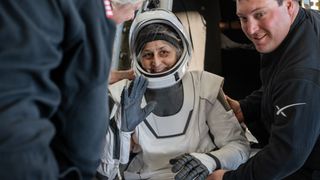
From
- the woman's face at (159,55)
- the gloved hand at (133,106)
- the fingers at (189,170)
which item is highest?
the woman's face at (159,55)

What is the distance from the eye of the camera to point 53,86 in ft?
2.03

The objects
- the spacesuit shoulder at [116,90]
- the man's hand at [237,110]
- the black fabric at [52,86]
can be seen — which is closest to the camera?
the black fabric at [52,86]

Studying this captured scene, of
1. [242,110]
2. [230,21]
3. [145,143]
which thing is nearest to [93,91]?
[145,143]

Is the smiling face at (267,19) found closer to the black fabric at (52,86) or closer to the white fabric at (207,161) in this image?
the white fabric at (207,161)

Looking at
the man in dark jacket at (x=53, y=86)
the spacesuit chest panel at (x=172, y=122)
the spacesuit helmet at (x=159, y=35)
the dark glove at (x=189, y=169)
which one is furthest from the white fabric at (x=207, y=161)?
the man in dark jacket at (x=53, y=86)

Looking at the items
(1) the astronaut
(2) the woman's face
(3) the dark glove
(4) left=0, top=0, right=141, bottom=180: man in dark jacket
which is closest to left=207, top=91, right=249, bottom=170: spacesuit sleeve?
(1) the astronaut

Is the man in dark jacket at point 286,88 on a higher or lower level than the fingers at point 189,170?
higher

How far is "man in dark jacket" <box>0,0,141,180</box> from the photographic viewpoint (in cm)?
58

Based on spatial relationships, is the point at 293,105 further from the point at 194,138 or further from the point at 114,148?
the point at 114,148

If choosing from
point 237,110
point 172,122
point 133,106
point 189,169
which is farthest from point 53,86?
point 237,110

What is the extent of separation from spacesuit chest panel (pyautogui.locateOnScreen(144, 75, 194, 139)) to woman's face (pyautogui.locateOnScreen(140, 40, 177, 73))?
6.0 inches

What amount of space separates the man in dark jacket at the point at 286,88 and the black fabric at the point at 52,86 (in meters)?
0.80

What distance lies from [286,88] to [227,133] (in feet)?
1.11

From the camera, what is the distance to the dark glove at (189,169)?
4.80 feet
